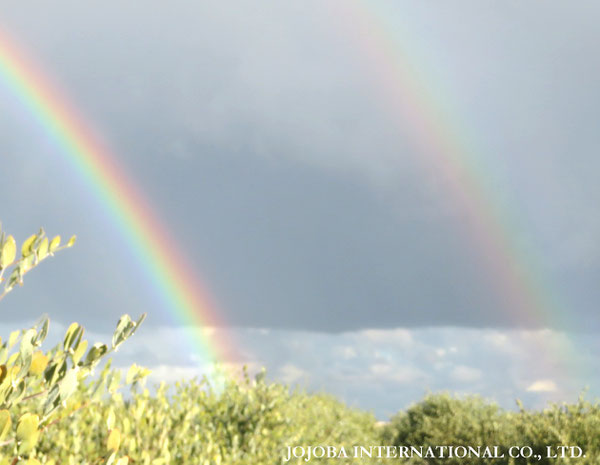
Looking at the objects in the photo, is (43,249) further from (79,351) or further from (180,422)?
(180,422)

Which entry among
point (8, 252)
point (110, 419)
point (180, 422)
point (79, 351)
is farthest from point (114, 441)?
point (180, 422)

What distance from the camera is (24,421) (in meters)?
2.79

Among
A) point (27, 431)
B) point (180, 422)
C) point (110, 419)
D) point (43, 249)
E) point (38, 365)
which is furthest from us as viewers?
point (180, 422)

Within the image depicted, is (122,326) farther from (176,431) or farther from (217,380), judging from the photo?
(217,380)

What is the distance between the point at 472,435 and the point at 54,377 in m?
19.3

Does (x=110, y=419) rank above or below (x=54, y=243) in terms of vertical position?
below

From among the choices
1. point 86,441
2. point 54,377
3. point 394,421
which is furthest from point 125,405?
point 394,421

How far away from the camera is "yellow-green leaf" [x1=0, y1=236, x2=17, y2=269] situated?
3207 mm

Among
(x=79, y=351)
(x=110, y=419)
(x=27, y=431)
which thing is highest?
(x=79, y=351)

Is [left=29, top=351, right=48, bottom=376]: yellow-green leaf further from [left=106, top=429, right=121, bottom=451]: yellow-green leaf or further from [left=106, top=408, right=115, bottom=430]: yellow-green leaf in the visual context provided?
[left=106, top=408, right=115, bottom=430]: yellow-green leaf

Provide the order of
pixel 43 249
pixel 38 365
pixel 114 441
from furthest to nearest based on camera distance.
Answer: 1. pixel 43 249
2. pixel 114 441
3. pixel 38 365

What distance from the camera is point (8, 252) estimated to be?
127 inches

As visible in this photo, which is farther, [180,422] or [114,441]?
[180,422]

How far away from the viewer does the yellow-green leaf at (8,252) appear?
126 inches
